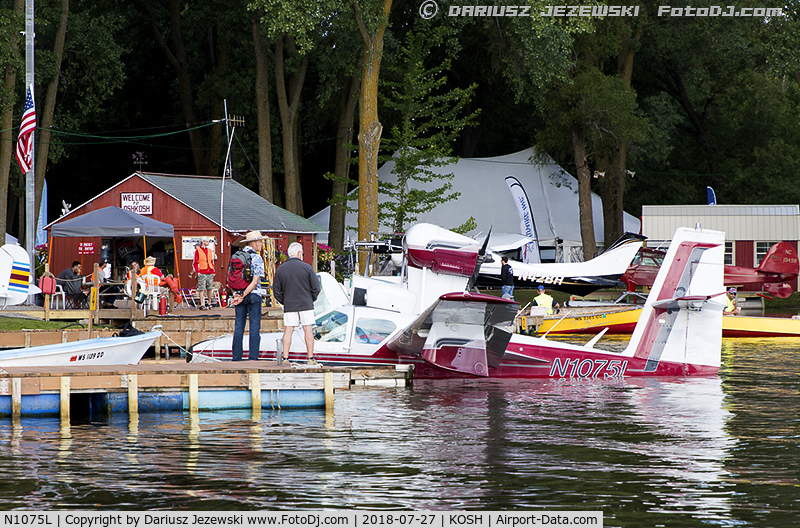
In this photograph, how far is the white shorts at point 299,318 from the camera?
12.1m

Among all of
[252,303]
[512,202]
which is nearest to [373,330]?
[252,303]

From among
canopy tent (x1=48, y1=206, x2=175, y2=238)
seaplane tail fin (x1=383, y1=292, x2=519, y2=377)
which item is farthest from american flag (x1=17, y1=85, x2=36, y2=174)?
seaplane tail fin (x1=383, y1=292, x2=519, y2=377)

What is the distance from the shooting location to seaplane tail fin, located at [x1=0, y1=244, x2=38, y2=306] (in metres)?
19.2

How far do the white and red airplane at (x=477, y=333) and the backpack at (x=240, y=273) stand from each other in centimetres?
169

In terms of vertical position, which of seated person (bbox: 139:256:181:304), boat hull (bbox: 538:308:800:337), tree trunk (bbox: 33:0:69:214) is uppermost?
tree trunk (bbox: 33:0:69:214)

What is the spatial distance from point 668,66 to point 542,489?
40.2 metres

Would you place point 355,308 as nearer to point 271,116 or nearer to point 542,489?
point 542,489

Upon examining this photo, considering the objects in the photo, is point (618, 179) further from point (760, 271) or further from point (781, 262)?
point (781, 262)

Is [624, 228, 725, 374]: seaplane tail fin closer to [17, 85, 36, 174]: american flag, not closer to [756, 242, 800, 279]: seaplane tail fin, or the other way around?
[17, 85, 36, 174]: american flag

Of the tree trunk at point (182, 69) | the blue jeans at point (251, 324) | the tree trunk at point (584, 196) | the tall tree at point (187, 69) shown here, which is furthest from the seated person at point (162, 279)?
the tree trunk at point (584, 196)

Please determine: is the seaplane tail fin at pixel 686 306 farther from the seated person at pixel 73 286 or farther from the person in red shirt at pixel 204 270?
the seated person at pixel 73 286

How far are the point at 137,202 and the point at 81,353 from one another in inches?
558

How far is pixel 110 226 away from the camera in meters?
21.7

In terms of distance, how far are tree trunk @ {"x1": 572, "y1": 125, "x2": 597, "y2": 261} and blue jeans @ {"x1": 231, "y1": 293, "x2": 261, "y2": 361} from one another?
23.5 m
